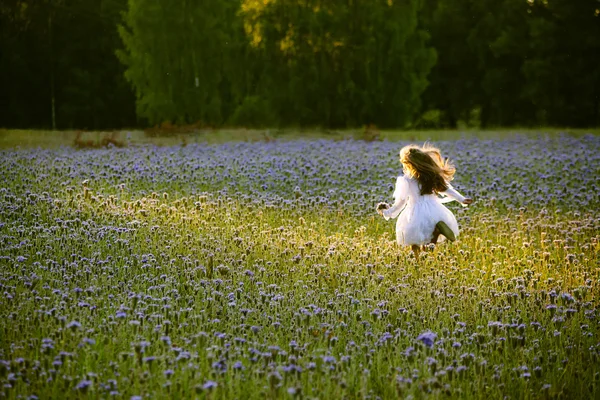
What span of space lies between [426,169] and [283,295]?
2.64m

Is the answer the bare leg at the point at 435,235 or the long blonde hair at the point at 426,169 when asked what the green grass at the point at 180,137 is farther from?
the bare leg at the point at 435,235

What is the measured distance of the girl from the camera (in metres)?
7.93

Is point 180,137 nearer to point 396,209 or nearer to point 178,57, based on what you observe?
point 178,57

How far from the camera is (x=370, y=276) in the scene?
22.8ft

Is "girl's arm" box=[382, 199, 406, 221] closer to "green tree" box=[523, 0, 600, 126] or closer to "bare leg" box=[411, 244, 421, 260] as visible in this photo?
"bare leg" box=[411, 244, 421, 260]

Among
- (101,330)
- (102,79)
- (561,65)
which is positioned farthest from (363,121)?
(101,330)

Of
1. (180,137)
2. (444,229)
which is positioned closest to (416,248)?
(444,229)

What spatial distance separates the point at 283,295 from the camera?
6.11 metres

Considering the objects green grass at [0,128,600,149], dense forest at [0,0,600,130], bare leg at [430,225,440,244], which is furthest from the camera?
dense forest at [0,0,600,130]

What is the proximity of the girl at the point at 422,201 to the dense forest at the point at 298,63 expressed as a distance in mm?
22947

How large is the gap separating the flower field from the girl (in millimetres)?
200

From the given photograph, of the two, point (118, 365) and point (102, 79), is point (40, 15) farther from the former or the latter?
point (118, 365)

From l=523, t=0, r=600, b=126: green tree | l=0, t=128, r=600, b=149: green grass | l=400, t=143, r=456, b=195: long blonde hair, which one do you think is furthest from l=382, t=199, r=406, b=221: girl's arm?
l=523, t=0, r=600, b=126: green tree

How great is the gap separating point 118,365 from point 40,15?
1647 inches
